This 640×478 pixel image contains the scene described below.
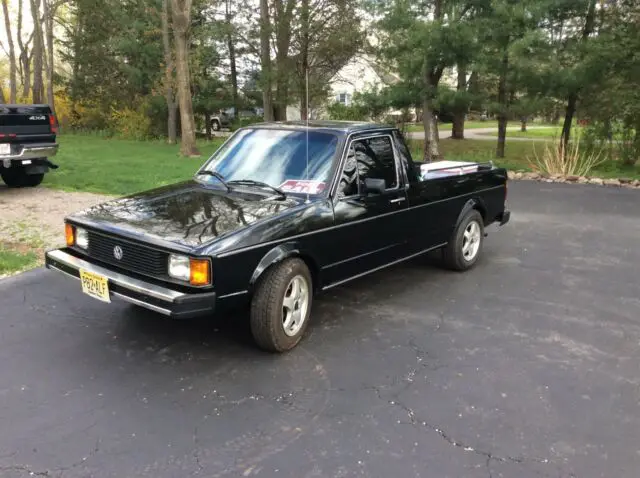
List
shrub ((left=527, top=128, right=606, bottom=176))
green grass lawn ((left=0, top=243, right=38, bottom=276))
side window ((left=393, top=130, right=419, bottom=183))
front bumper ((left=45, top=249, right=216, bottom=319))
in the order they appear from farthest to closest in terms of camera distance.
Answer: shrub ((left=527, top=128, right=606, bottom=176)), green grass lawn ((left=0, top=243, right=38, bottom=276)), side window ((left=393, top=130, right=419, bottom=183)), front bumper ((left=45, top=249, right=216, bottom=319))

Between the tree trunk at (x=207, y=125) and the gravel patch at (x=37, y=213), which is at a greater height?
the tree trunk at (x=207, y=125)

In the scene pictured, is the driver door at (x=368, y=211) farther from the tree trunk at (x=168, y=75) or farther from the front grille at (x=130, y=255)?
the tree trunk at (x=168, y=75)

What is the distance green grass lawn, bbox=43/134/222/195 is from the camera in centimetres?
1110

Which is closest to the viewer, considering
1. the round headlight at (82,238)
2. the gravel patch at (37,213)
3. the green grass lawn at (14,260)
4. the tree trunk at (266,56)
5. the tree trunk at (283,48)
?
the round headlight at (82,238)

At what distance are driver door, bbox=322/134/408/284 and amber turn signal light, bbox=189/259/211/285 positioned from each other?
1137 mm

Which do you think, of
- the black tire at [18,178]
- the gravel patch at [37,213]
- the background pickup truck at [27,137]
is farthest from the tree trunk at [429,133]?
the black tire at [18,178]

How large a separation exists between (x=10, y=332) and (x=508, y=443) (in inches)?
146

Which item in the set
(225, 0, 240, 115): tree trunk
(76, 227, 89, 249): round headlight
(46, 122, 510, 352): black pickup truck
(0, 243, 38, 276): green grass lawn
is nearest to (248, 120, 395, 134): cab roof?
(46, 122, 510, 352): black pickup truck

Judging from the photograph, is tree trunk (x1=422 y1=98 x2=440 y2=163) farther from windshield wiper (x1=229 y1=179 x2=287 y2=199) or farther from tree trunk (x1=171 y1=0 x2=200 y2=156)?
windshield wiper (x1=229 y1=179 x2=287 y2=199)

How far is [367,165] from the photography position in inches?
192

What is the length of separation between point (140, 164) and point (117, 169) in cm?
123

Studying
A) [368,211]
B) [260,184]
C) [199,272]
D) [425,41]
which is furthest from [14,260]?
[425,41]

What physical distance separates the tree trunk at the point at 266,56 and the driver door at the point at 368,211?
17.6 m

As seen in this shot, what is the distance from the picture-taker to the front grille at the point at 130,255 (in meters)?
3.65
